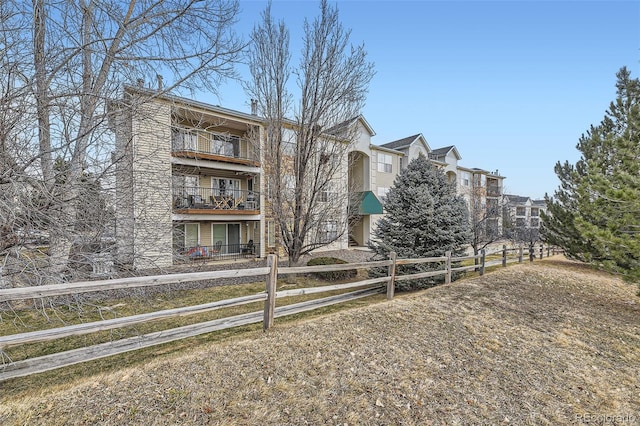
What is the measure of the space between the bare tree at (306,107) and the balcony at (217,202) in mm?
4552

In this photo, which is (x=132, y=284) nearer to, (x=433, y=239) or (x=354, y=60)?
(x=433, y=239)

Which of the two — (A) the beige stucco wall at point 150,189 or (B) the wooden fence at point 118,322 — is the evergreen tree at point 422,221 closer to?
(B) the wooden fence at point 118,322

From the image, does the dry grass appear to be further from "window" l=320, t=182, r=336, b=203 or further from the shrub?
"window" l=320, t=182, r=336, b=203

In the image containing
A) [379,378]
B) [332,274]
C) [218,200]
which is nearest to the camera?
[379,378]

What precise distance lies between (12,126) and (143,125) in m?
2.17

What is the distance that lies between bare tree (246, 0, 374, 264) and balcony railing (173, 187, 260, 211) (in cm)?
458

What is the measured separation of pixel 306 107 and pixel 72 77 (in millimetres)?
6513

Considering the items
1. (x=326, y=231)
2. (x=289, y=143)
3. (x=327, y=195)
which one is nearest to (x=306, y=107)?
(x=289, y=143)

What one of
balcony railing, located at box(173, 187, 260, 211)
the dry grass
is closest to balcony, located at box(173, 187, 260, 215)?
balcony railing, located at box(173, 187, 260, 211)

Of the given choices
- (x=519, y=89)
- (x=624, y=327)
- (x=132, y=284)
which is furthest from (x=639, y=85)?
(x=132, y=284)

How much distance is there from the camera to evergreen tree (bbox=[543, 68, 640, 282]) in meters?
6.71

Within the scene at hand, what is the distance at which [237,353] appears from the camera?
423 cm

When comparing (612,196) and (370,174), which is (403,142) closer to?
(370,174)

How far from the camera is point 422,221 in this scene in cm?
914
